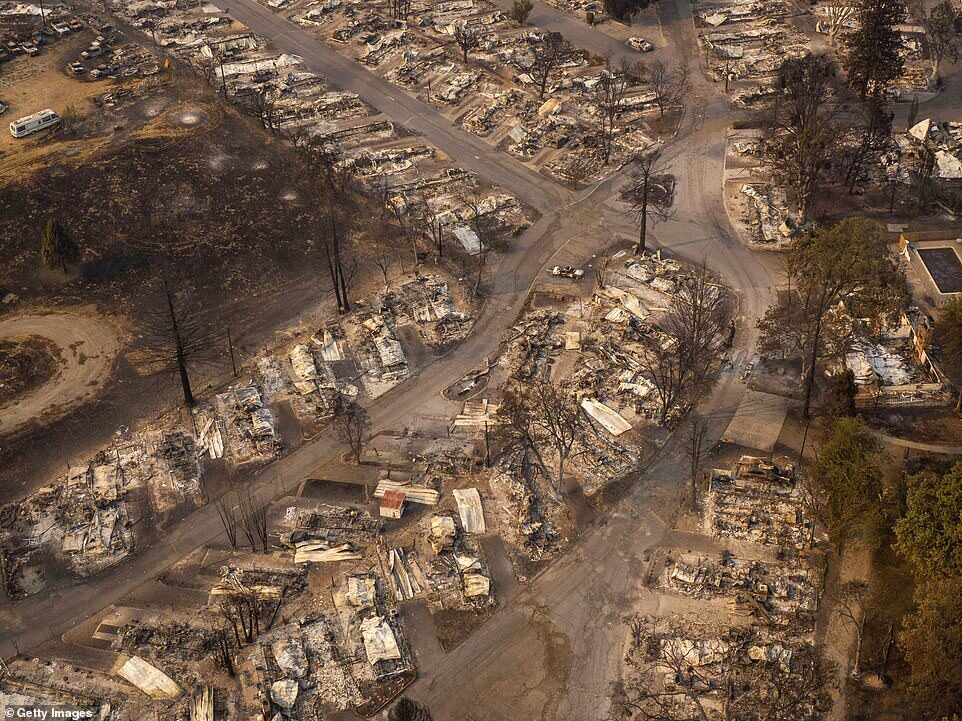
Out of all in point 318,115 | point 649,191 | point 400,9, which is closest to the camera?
point 649,191

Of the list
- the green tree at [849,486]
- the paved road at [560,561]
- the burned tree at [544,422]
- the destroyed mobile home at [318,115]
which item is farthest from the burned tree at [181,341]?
the green tree at [849,486]

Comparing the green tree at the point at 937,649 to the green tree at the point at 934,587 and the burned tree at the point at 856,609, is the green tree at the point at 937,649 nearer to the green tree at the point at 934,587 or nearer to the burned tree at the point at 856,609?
the green tree at the point at 934,587

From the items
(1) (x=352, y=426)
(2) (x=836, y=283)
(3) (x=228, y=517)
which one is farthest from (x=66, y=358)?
(2) (x=836, y=283)

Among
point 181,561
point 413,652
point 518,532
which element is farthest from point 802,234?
point 181,561

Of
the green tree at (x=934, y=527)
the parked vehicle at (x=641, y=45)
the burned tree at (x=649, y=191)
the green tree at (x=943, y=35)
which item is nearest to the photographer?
the green tree at (x=934, y=527)

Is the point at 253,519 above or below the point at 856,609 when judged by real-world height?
below

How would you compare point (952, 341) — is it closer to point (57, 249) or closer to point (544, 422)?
point (544, 422)

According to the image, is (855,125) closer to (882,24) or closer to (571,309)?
(882,24)
